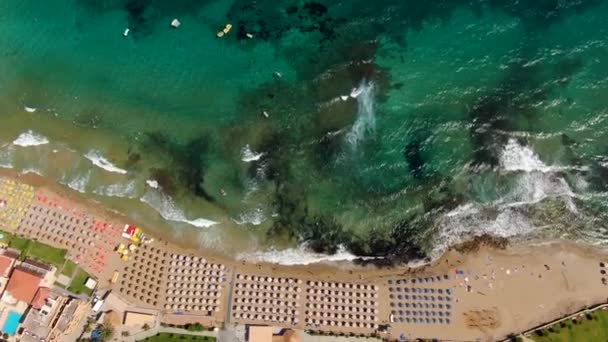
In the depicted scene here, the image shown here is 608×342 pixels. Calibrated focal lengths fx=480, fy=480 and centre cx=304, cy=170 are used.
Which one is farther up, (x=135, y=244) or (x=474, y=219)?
(x=474, y=219)

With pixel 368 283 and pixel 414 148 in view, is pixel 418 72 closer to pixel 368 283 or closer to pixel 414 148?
pixel 414 148

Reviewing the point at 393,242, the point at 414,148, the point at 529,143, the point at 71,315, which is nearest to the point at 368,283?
the point at 393,242

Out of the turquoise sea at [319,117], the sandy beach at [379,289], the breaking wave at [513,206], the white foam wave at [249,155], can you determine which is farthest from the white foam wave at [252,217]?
the breaking wave at [513,206]

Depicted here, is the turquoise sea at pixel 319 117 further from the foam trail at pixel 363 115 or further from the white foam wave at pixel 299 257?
the white foam wave at pixel 299 257

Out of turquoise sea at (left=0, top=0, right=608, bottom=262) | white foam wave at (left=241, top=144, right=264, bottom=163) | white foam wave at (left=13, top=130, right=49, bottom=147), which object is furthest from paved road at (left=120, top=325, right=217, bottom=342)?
white foam wave at (left=13, top=130, right=49, bottom=147)

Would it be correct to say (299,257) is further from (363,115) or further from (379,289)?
(363,115)

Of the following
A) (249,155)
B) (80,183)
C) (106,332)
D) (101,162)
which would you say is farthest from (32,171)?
(249,155)
